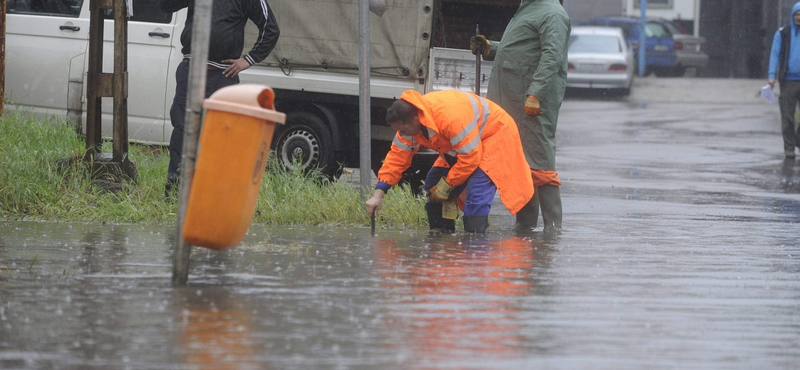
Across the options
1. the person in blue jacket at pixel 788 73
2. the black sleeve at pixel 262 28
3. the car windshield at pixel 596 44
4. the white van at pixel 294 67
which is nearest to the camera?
the black sleeve at pixel 262 28

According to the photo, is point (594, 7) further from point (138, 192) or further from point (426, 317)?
point (426, 317)

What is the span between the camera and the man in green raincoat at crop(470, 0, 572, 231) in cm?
Result: 869

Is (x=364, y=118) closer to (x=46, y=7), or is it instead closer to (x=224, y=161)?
(x=224, y=161)

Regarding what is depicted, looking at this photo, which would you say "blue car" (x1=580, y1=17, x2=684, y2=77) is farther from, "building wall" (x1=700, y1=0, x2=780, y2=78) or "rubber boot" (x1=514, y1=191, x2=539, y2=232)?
"rubber boot" (x1=514, y1=191, x2=539, y2=232)

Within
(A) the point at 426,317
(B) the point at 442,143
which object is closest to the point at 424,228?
(B) the point at 442,143

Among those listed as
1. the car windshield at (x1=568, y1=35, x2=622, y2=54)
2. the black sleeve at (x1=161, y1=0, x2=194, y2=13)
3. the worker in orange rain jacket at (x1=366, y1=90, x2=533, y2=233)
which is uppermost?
the car windshield at (x1=568, y1=35, x2=622, y2=54)

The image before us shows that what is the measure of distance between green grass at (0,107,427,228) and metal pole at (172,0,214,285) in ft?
8.21

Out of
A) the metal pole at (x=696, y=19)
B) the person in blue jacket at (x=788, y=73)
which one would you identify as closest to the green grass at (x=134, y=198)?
the person in blue jacket at (x=788, y=73)

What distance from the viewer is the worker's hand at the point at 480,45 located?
930 centimetres

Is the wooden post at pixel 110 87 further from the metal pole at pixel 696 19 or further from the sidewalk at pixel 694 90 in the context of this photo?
the metal pole at pixel 696 19

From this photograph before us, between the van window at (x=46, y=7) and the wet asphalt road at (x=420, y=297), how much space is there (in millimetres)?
3412

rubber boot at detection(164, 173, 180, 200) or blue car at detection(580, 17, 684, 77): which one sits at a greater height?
blue car at detection(580, 17, 684, 77)

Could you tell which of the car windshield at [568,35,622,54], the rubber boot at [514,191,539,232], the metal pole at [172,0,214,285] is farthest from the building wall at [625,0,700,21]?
the metal pole at [172,0,214,285]

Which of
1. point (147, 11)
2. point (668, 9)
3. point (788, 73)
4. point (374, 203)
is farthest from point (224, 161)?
point (668, 9)
